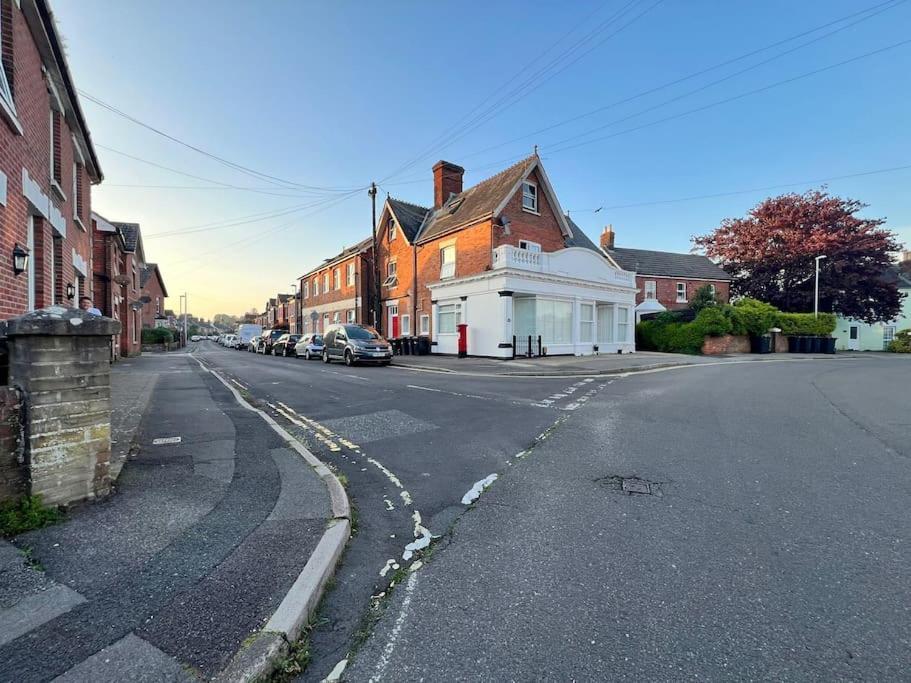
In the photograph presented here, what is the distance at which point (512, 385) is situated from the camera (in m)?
A: 12.2

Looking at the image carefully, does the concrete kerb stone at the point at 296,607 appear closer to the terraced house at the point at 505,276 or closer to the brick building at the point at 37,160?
the brick building at the point at 37,160

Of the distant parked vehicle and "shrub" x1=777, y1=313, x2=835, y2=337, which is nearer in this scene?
"shrub" x1=777, y1=313, x2=835, y2=337

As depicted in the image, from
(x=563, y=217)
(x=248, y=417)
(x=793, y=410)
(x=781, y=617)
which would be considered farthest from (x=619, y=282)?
(x=781, y=617)

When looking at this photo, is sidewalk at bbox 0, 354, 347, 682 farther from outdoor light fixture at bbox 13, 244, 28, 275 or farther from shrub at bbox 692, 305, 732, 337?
shrub at bbox 692, 305, 732, 337

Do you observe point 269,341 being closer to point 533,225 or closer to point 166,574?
point 533,225

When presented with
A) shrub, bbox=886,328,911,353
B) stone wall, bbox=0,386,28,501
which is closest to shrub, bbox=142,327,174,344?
stone wall, bbox=0,386,28,501

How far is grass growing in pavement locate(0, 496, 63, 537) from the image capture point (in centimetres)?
307

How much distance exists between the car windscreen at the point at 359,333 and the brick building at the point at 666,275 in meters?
24.6

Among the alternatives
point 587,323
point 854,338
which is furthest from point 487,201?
point 854,338

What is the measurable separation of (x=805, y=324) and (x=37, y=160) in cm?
4061

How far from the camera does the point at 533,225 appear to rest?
Answer: 80.3 ft

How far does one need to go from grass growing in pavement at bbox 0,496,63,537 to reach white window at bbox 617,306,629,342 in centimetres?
2626

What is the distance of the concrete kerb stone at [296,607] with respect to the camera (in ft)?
6.40

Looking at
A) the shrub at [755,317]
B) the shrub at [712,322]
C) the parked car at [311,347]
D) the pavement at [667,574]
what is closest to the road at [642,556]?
the pavement at [667,574]
